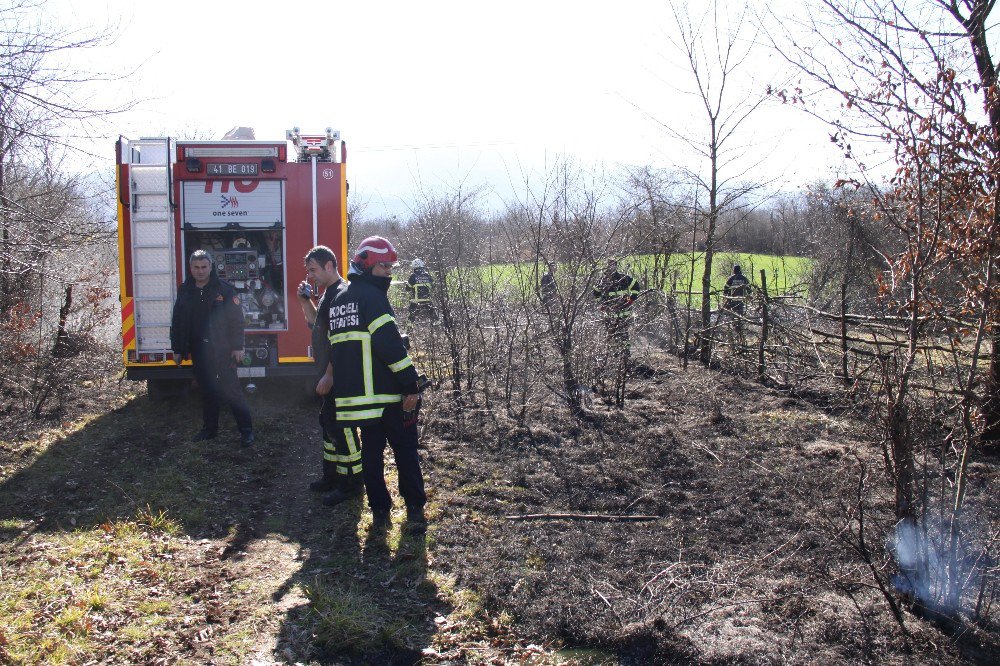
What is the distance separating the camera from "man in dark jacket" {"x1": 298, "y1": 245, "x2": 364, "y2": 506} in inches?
225

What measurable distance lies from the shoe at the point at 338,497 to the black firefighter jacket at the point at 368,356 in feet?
3.22

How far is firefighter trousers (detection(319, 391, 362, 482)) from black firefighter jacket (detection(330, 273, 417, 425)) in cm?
65

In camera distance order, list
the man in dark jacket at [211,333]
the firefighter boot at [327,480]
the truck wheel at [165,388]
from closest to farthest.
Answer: the firefighter boot at [327,480]
the man in dark jacket at [211,333]
the truck wheel at [165,388]

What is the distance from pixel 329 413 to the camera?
5.91m

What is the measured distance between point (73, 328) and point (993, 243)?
438 inches

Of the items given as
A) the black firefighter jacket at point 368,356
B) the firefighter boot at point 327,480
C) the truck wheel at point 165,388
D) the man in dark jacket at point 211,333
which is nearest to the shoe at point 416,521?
the black firefighter jacket at point 368,356

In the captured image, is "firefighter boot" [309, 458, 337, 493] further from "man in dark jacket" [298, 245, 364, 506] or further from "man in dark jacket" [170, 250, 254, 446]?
"man in dark jacket" [170, 250, 254, 446]

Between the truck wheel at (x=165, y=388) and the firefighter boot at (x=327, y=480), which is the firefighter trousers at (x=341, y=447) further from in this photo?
the truck wheel at (x=165, y=388)

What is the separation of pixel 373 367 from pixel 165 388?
5180mm

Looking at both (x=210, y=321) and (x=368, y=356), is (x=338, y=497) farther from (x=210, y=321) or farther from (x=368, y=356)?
(x=210, y=321)

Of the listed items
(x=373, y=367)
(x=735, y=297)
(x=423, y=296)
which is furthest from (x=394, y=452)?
(x=423, y=296)

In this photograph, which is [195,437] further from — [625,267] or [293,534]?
[625,267]

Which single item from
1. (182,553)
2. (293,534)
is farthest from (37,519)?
(293,534)

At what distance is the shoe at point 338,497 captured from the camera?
19.1 feet
